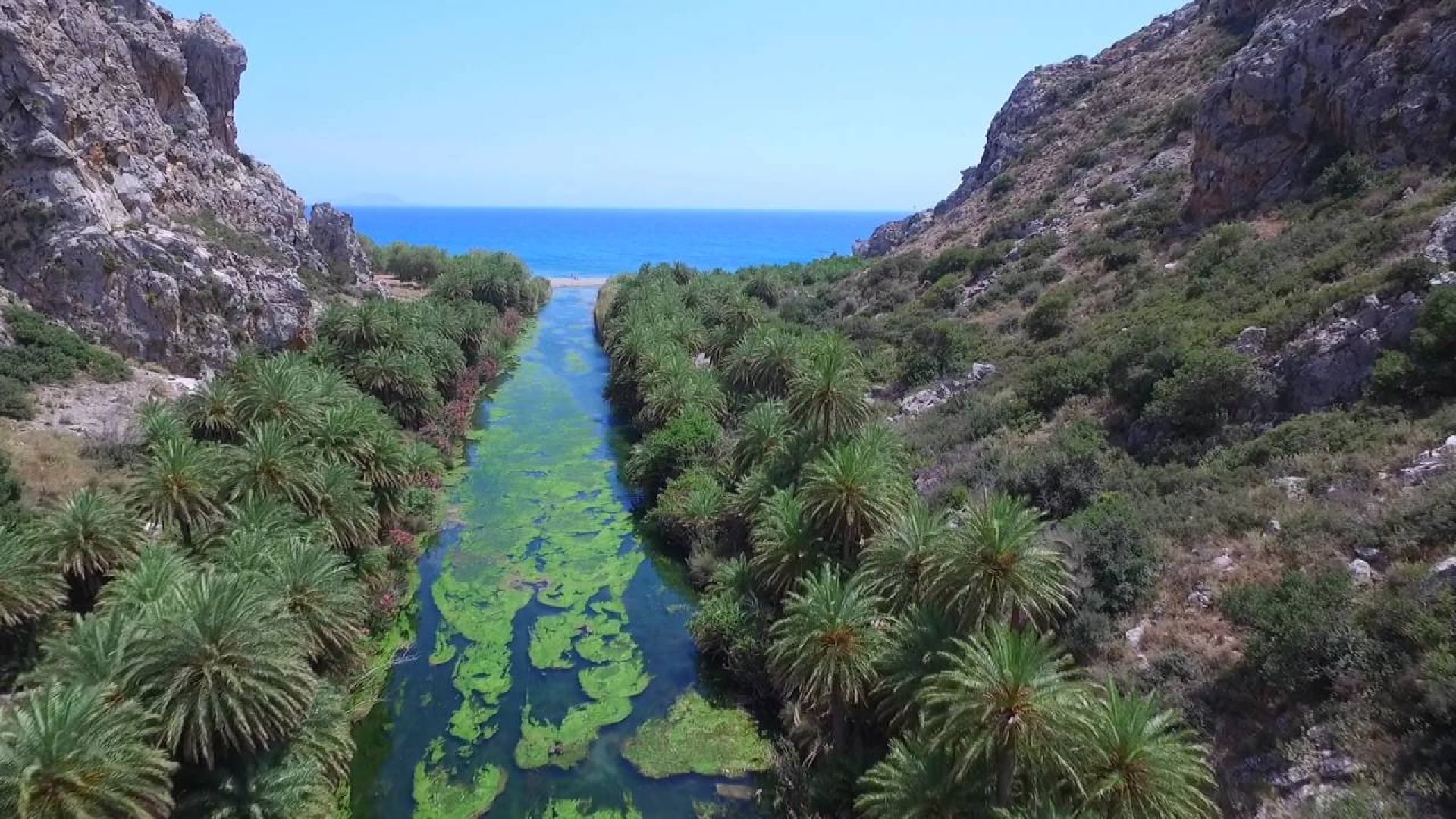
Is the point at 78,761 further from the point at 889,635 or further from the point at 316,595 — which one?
the point at 889,635

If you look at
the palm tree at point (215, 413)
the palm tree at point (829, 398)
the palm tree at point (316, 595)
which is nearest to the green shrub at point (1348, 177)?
the palm tree at point (829, 398)

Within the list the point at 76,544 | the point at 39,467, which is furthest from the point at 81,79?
the point at 76,544

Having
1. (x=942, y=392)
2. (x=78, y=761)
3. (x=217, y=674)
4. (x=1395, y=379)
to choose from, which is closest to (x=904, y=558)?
(x=1395, y=379)

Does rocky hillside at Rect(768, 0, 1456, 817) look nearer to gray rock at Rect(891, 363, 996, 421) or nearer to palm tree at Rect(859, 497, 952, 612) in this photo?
gray rock at Rect(891, 363, 996, 421)

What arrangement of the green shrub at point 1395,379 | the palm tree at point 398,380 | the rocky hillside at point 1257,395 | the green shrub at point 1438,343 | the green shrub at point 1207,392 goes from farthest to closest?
the palm tree at point 398,380, the green shrub at point 1207,392, the green shrub at point 1395,379, the green shrub at point 1438,343, the rocky hillside at point 1257,395

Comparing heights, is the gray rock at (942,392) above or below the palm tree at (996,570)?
below

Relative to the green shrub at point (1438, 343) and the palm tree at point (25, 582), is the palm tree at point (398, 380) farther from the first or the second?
the green shrub at point (1438, 343)
